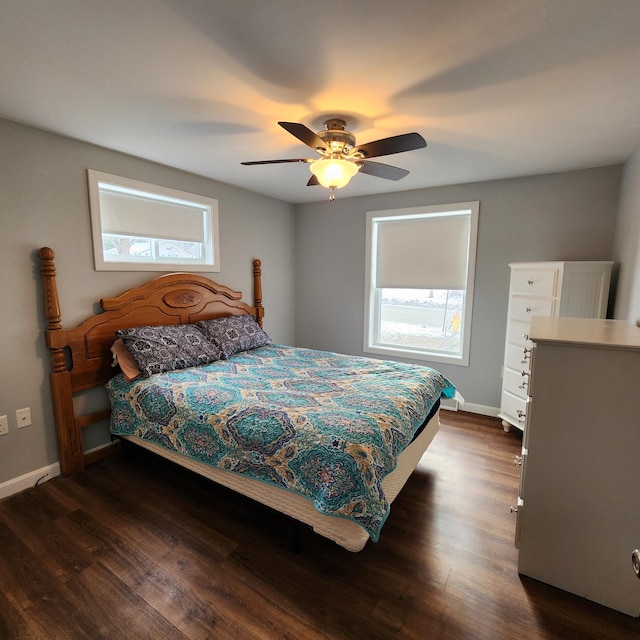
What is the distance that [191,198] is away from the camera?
314 centimetres

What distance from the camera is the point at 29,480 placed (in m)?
2.23

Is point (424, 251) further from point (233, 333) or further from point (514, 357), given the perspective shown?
point (233, 333)

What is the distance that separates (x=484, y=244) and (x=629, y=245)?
1134mm

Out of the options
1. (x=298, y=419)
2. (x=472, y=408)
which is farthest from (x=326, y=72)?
(x=472, y=408)

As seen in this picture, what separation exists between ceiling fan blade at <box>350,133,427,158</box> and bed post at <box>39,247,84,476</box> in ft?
6.93

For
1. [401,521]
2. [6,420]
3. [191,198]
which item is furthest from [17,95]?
[401,521]

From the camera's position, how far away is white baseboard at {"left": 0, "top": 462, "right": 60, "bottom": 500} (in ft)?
7.03

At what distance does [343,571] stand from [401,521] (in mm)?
505

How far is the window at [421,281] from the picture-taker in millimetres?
3469

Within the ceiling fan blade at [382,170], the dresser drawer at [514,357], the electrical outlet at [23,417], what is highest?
the ceiling fan blade at [382,170]

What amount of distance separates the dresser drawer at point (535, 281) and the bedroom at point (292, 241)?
1.03 ft

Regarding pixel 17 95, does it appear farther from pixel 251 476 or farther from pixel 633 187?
pixel 633 187

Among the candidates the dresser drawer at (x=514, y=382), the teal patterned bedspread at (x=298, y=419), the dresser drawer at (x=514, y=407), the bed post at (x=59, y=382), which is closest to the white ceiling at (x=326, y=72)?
the bed post at (x=59, y=382)

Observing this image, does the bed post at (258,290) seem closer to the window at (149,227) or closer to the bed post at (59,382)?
Result: the window at (149,227)
